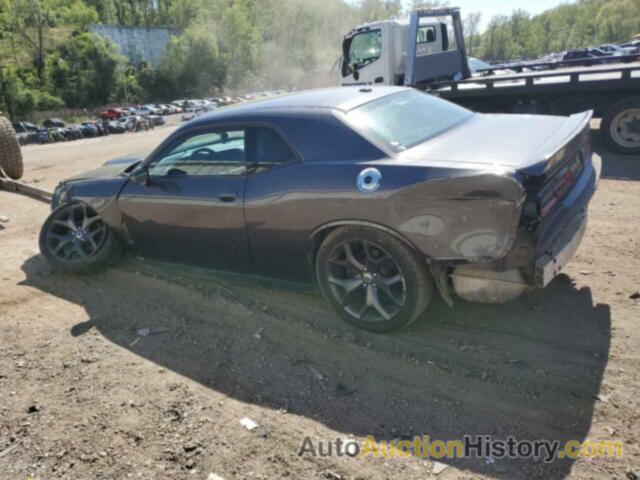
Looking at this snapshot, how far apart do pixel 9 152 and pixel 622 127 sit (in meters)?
10.4

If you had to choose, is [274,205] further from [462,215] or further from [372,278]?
[462,215]

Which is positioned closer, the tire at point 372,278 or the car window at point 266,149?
the tire at point 372,278

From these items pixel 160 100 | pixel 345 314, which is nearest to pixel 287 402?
pixel 345 314

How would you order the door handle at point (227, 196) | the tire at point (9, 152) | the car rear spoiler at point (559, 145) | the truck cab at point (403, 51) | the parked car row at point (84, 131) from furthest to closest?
the parked car row at point (84, 131) < the truck cab at point (403, 51) < the tire at point (9, 152) < the door handle at point (227, 196) < the car rear spoiler at point (559, 145)

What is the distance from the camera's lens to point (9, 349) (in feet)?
12.5

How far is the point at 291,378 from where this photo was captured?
3.18 metres

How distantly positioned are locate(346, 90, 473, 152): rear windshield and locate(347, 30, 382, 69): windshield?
7021 mm

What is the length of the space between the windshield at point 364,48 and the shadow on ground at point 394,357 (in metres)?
7.96

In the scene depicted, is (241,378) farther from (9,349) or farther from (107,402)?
(9,349)

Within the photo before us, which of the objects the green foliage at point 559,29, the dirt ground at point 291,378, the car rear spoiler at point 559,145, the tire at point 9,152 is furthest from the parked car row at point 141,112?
the green foliage at point 559,29

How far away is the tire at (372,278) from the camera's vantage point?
3180mm

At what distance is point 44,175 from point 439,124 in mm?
10592

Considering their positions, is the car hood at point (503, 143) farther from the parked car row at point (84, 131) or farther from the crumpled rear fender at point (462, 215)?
the parked car row at point (84, 131)

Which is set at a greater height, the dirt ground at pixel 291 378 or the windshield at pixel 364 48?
the windshield at pixel 364 48
